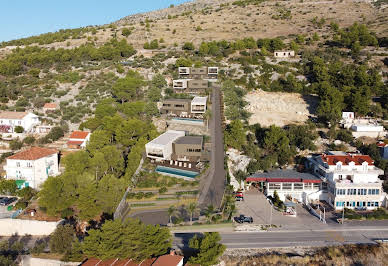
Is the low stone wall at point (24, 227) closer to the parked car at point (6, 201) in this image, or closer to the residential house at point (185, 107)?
the parked car at point (6, 201)

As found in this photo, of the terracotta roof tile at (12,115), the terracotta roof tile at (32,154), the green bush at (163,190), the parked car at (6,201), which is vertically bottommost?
the parked car at (6,201)

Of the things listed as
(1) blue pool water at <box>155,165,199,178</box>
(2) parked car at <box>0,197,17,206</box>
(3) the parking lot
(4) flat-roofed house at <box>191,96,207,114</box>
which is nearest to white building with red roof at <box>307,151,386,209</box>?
(3) the parking lot

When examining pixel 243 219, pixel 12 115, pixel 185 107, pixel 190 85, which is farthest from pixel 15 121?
pixel 243 219

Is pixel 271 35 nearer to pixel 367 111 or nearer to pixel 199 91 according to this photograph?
pixel 199 91

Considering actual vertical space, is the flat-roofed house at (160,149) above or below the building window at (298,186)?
above

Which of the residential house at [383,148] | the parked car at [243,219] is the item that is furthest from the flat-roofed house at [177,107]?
the residential house at [383,148]

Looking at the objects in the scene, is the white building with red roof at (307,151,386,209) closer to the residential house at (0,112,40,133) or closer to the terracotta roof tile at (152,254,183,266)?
the terracotta roof tile at (152,254,183,266)
